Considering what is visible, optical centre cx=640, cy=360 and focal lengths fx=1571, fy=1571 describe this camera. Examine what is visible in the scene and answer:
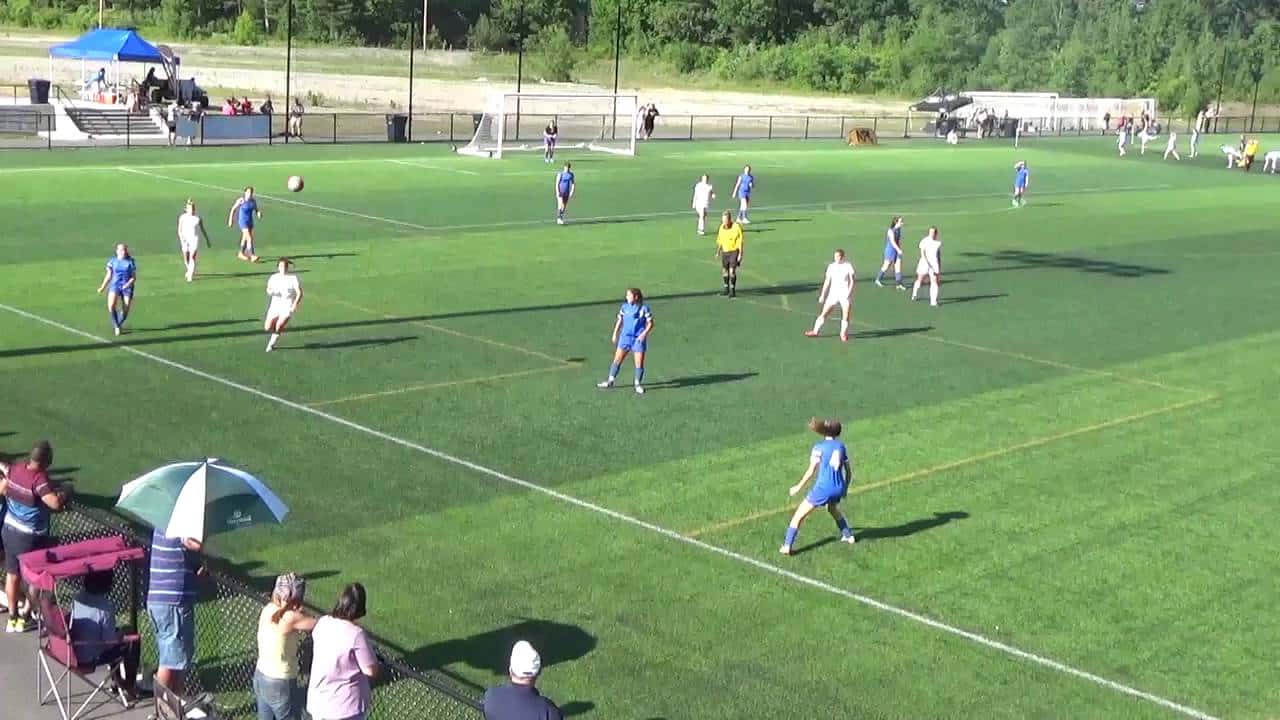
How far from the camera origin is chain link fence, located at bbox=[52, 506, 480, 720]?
11.2 meters

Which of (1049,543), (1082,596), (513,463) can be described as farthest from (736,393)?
(1082,596)

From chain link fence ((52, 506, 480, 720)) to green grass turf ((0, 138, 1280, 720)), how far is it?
1.06 meters

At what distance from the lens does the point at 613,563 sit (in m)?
15.2

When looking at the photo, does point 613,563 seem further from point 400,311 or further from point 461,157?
point 461,157

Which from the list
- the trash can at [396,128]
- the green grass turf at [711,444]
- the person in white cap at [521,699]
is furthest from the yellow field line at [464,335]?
the trash can at [396,128]

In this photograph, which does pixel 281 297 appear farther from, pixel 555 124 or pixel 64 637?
pixel 555 124

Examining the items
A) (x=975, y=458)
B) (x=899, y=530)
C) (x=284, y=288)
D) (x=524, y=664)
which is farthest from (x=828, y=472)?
(x=284, y=288)

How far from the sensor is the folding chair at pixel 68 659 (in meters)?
10.8

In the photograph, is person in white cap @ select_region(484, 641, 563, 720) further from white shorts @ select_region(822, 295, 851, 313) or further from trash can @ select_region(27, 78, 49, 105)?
trash can @ select_region(27, 78, 49, 105)

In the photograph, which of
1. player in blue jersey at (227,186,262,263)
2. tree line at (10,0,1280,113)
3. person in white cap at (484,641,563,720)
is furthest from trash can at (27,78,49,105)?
person in white cap at (484,641,563,720)

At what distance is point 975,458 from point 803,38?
394 ft

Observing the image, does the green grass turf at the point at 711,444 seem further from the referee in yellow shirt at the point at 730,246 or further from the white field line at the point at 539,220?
the referee in yellow shirt at the point at 730,246

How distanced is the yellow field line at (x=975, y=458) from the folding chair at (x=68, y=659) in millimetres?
6507

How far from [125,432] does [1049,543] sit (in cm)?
1082
